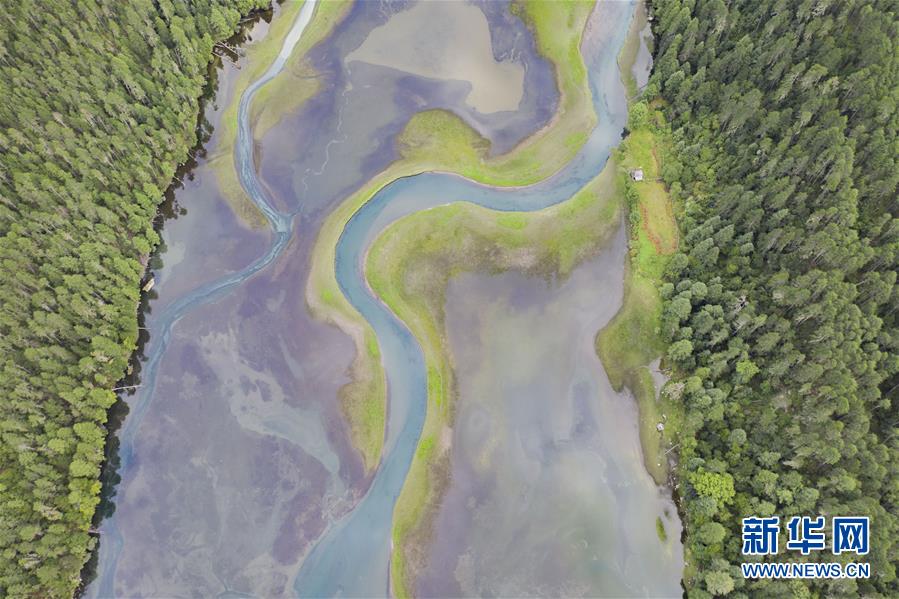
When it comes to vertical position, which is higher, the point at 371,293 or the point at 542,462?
the point at 371,293

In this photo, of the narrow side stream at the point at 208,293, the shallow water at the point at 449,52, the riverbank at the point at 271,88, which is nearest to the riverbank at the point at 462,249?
the narrow side stream at the point at 208,293

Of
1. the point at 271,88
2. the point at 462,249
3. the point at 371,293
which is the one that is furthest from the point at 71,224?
the point at 462,249

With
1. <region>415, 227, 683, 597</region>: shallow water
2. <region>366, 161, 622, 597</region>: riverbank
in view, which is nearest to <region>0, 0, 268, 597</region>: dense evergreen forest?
Result: <region>366, 161, 622, 597</region>: riverbank

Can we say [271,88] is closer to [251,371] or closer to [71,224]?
[71,224]

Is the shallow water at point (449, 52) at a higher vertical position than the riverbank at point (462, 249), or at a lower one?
higher

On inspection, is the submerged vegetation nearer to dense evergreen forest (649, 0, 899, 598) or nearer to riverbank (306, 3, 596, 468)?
dense evergreen forest (649, 0, 899, 598)

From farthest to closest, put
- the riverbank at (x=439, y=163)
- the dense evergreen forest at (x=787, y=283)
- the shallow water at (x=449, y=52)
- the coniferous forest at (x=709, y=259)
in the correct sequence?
1. the shallow water at (x=449, y=52)
2. the riverbank at (x=439, y=163)
3. the coniferous forest at (x=709, y=259)
4. the dense evergreen forest at (x=787, y=283)

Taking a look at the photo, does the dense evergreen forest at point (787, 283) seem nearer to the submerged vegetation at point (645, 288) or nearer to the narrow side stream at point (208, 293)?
the submerged vegetation at point (645, 288)
